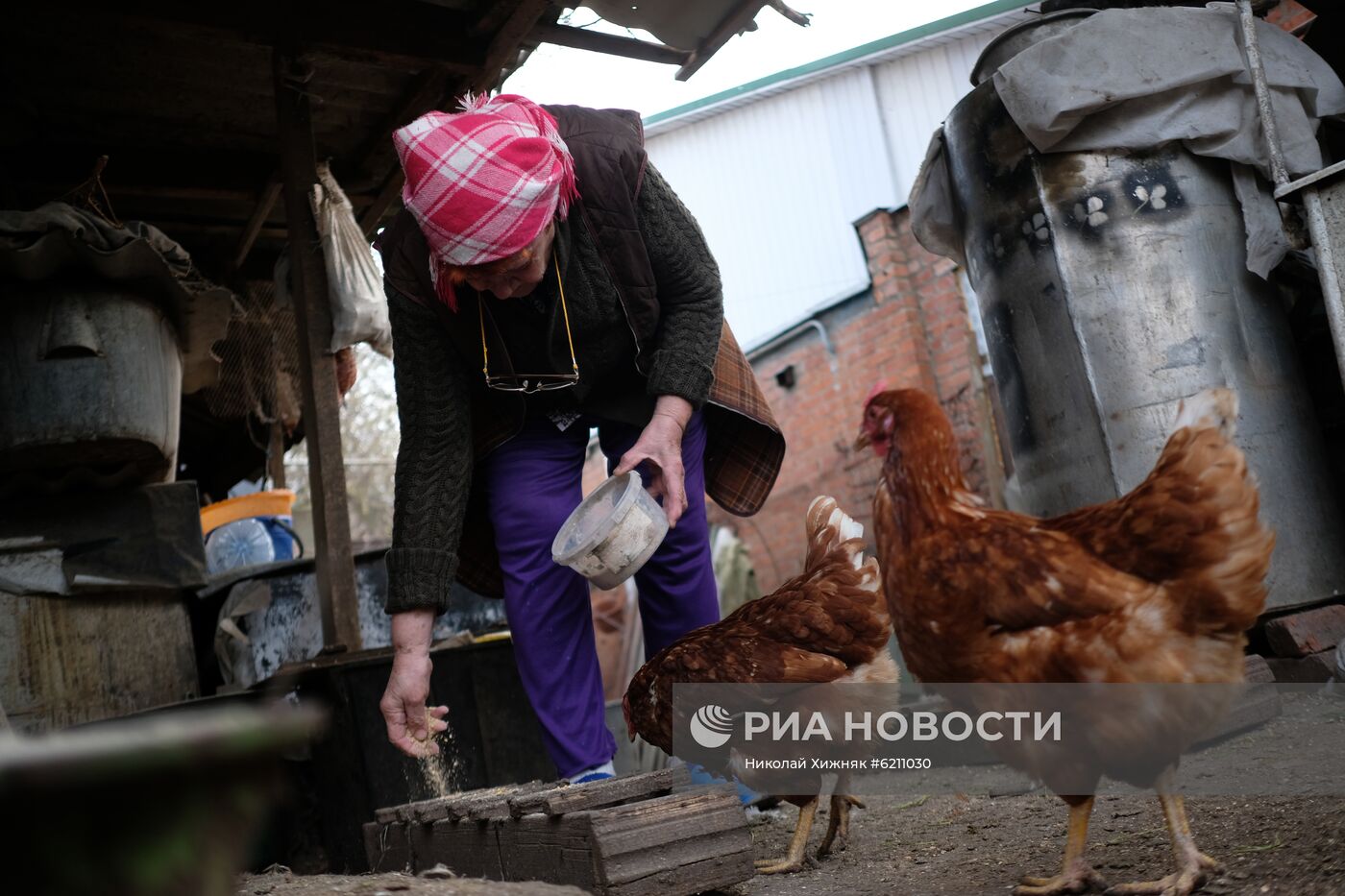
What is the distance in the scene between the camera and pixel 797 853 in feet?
7.89

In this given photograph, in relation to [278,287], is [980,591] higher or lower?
lower

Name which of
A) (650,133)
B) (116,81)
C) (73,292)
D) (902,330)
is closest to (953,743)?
(73,292)

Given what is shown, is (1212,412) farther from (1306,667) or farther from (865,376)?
(865,376)

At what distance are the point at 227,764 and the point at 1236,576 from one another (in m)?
1.78

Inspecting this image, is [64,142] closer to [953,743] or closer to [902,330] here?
[953,743]

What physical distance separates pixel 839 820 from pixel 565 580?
0.93 meters

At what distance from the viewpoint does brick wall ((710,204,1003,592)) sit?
331 inches

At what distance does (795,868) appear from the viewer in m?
2.38

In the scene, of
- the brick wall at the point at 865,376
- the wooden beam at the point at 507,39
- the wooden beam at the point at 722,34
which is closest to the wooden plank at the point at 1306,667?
the wooden beam at the point at 722,34

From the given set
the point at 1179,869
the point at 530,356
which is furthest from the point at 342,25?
the point at 1179,869

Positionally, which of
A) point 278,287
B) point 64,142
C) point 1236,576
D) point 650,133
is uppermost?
point 650,133

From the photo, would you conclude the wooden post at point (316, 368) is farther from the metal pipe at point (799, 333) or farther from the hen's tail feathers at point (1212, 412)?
the metal pipe at point (799, 333)

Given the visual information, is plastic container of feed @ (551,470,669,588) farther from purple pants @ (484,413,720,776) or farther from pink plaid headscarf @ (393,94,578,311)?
pink plaid headscarf @ (393,94,578,311)

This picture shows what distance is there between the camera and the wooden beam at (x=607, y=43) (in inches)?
166
